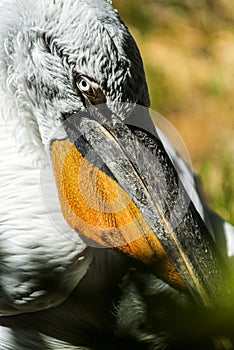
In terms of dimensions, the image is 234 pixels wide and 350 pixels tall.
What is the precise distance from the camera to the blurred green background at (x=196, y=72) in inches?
159

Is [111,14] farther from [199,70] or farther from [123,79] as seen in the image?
[199,70]

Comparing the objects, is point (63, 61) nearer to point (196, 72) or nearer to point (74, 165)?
point (74, 165)

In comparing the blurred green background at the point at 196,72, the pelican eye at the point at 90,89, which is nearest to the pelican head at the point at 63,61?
the pelican eye at the point at 90,89

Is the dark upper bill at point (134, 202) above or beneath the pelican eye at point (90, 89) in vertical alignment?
beneath

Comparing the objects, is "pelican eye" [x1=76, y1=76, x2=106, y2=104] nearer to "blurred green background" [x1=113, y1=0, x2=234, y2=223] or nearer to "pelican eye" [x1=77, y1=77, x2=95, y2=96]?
"pelican eye" [x1=77, y1=77, x2=95, y2=96]

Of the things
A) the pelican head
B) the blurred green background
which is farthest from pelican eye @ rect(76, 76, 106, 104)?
the blurred green background

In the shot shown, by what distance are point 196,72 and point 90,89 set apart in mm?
2226

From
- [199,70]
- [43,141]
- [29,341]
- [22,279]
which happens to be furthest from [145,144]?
[199,70]

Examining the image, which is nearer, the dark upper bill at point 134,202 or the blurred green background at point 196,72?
the dark upper bill at point 134,202

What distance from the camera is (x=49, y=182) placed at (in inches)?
95.1

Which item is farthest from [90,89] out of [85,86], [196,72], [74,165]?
[196,72]

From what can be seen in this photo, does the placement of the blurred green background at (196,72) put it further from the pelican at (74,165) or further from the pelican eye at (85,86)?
the pelican eye at (85,86)

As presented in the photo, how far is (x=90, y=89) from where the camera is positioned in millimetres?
2273

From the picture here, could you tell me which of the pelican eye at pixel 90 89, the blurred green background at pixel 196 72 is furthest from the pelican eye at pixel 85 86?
the blurred green background at pixel 196 72
